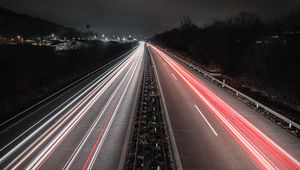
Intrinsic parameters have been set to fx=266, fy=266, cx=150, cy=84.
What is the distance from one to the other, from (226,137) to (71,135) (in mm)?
8313

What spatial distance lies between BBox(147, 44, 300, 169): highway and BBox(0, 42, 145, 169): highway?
3153mm

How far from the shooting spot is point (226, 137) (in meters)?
13.9

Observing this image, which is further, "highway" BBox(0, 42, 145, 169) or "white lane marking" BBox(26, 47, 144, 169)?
"highway" BBox(0, 42, 145, 169)

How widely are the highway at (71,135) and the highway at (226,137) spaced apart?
3.15 m

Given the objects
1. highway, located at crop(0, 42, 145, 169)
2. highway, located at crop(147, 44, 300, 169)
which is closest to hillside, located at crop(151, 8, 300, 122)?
highway, located at crop(147, 44, 300, 169)

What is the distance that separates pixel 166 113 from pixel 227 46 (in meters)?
42.8

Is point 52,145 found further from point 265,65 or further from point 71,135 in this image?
point 265,65

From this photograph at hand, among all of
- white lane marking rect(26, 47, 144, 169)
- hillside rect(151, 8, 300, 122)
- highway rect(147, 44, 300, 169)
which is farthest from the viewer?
hillside rect(151, 8, 300, 122)

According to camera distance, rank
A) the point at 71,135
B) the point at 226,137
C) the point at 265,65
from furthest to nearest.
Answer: the point at 265,65 < the point at 71,135 < the point at 226,137

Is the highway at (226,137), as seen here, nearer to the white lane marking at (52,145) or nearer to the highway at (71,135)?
the highway at (71,135)

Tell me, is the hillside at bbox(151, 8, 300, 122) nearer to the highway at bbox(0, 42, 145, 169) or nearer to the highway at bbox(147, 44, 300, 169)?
the highway at bbox(147, 44, 300, 169)

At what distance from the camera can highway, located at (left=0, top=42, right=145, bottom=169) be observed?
11.5m

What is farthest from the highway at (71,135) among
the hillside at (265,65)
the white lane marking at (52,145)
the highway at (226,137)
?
the hillside at (265,65)

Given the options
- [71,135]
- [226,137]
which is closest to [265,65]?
[226,137]
